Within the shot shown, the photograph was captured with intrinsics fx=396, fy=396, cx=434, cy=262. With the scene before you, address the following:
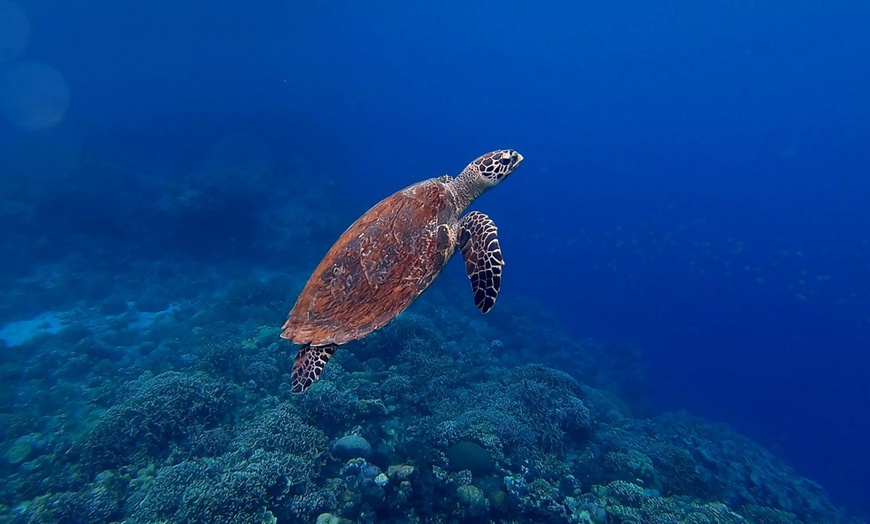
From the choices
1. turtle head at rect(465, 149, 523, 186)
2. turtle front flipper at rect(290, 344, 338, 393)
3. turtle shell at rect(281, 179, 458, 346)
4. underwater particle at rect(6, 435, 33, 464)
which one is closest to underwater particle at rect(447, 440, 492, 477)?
turtle front flipper at rect(290, 344, 338, 393)

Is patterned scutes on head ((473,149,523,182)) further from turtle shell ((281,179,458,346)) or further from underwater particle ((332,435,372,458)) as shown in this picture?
underwater particle ((332,435,372,458))

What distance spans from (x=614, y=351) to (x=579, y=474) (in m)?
19.0

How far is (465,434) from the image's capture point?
7.36 metres

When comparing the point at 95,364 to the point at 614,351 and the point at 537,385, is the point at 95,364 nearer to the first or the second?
the point at 537,385

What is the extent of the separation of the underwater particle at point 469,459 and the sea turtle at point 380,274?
343cm

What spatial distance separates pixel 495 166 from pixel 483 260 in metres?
1.72

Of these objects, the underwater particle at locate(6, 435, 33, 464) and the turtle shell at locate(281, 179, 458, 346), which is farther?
the underwater particle at locate(6, 435, 33, 464)

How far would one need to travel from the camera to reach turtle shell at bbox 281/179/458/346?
420cm

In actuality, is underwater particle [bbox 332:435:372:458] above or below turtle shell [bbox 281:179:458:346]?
below

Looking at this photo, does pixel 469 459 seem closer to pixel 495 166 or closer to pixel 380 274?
pixel 380 274

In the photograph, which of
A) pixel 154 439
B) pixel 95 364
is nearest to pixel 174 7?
pixel 95 364

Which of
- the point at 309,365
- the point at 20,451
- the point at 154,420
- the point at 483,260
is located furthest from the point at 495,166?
the point at 20,451

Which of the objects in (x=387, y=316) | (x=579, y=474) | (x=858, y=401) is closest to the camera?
(x=387, y=316)

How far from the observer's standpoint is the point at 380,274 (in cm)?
427
